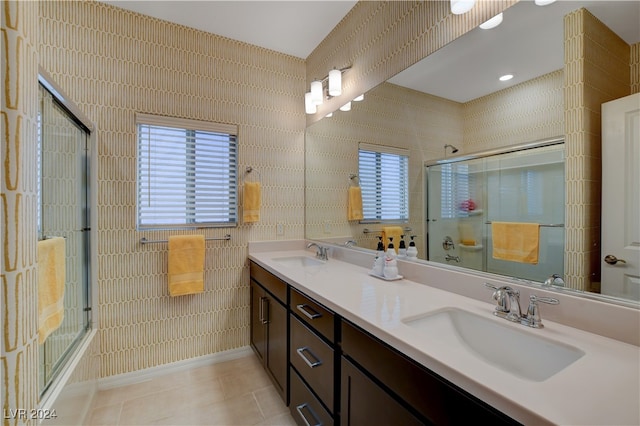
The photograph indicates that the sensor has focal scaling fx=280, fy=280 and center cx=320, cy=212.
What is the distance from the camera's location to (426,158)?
1532 millimetres

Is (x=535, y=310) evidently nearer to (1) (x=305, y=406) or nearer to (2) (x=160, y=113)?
(1) (x=305, y=406)

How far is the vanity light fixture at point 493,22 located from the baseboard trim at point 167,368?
2.66m

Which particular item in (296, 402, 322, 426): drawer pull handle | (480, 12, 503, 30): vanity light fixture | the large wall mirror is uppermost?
(480, 12, 503, 30): vanity light fixture

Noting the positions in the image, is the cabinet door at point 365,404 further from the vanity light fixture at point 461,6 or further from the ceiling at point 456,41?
the vanity light fixture at point 461,6

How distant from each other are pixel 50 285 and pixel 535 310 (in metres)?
1.87

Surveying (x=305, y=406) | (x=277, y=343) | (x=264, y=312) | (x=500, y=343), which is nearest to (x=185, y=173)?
(x=264, y=312)

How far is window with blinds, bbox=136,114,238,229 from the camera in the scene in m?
2.06

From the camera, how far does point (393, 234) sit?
173 centimetres

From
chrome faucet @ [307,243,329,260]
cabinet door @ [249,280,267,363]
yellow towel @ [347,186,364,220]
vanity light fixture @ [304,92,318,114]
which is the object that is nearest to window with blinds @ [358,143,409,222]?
yellow towel @ [347,186,364,220]

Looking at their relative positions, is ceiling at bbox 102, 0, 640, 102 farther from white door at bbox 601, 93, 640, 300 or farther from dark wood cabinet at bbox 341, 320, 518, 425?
dark wood cabinet at bbox 341, 320, 518, 425

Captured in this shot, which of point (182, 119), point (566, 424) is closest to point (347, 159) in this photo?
point (182, 119)

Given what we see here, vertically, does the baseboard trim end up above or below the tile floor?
above

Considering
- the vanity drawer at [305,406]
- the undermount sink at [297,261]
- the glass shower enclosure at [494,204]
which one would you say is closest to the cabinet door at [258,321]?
the undermount sink at [297,261]

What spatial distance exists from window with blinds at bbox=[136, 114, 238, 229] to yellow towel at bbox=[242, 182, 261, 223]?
117 mm
